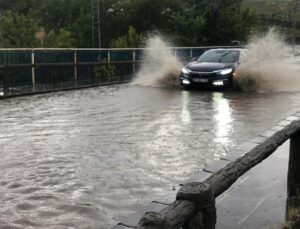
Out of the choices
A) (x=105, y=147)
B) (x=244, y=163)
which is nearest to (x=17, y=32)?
(x=105, y=147)

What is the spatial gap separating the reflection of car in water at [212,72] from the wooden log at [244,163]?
40.6ft

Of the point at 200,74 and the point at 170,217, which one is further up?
the point at 170,217

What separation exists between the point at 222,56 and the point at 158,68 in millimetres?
3645

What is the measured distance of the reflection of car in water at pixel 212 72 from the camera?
16922 mm

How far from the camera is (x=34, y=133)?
29.5ft

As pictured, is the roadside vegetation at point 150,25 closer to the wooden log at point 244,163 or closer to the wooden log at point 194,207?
the wooden log at point 244,163

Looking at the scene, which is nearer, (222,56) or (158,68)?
(222,56)

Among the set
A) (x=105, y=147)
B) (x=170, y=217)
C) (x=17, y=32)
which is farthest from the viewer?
(x=17, y=32)

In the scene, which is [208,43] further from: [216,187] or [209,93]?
[216,187]

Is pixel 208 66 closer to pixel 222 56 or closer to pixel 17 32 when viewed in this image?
pixel 222 56

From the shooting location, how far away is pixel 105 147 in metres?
7.79

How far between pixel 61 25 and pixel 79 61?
53.3 metres

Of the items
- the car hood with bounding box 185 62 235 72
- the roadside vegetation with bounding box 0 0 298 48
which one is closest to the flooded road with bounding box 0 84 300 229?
the car hood with bounding box 185 62 235 72

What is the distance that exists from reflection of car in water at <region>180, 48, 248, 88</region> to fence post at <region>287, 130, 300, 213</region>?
1217 centimetres
